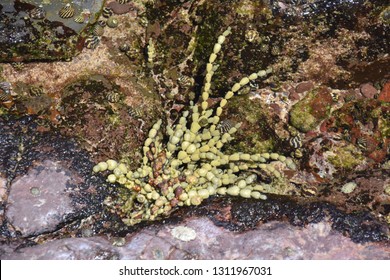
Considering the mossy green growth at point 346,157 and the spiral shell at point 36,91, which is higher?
the spiral shell at point 36,91

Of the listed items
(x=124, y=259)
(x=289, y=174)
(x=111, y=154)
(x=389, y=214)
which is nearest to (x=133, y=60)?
(x=111, y=154)

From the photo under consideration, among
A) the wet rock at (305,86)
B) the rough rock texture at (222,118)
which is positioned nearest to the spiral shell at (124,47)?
the rough rock texture at (222,118)

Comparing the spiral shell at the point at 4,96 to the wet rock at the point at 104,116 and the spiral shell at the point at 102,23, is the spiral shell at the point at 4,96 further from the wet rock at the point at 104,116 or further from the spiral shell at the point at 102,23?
the spiral shell at the point at 102,23

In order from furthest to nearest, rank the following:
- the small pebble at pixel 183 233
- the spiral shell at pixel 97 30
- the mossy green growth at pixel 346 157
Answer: the spiral shell at pixel 97 30
the mossy green growth at pixel 346 157
the small pebble at pixel 183 233

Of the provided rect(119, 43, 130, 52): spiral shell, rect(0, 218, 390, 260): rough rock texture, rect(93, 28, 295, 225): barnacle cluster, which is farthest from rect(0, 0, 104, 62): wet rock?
rect(0, 218, 390, 260): rough rock texture
